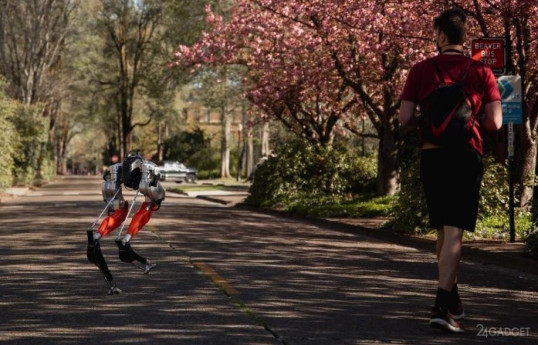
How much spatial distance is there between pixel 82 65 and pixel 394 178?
50.2 meters

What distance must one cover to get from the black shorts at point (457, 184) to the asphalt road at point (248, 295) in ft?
2.83

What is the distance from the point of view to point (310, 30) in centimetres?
2822

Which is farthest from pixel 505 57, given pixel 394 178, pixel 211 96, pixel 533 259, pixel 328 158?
pixel 211 96

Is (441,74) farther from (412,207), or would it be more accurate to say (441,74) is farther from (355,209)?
(355,209)

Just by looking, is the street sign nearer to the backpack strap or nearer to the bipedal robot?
the bipedal robot

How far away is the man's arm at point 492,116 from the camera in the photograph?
699cm

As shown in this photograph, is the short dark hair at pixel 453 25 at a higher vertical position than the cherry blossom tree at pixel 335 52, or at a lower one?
lower

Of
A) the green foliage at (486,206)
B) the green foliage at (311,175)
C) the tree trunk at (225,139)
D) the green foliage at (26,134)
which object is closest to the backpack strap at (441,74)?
the green foliage at (486,206)

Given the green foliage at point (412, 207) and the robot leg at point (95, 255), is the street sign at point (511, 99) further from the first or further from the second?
the robot leg at point (95, 255)

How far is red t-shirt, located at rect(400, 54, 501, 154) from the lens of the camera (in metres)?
7.01

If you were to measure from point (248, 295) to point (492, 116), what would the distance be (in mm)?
3192

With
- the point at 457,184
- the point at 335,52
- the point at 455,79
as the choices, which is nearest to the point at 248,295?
the point at 457,184

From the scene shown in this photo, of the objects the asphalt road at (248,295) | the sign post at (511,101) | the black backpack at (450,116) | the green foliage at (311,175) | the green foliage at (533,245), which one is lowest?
the asphalt road at (248,295)

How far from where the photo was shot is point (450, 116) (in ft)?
22.6
